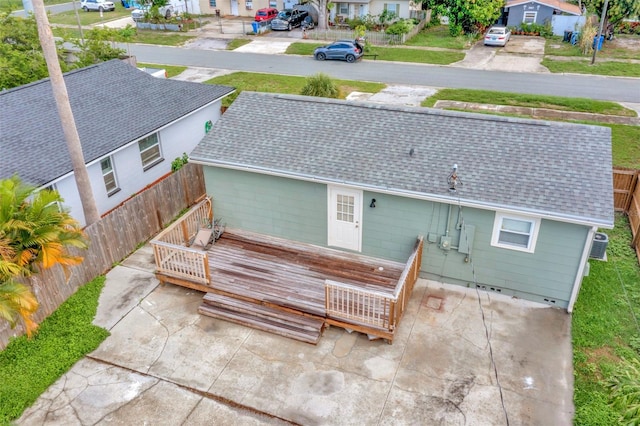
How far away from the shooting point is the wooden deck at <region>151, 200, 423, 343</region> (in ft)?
34.8

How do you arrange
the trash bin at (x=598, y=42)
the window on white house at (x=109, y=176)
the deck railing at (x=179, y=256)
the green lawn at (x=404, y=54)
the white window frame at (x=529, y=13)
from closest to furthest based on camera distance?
the deck railing at (x=179, y=256) → the window on white house at (x=109, y=176) → the trash bin at (x=598, y=42) → the green lawn at (x=404, y=54) → the white window frame at (x=529, y=13)

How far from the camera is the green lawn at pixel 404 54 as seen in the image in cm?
Result: 3306

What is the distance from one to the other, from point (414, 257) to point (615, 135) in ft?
46.7

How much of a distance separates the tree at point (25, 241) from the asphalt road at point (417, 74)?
22.1 m

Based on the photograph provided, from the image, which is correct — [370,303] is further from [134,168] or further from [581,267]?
[134,168]

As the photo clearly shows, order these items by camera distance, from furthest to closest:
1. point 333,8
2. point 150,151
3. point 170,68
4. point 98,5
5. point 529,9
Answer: point 98,5 → point 333,8 → point 529,9 → point 170,68 → point 150,151

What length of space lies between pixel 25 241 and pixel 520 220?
10425 mm

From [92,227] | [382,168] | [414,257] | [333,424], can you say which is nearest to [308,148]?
[382,168]

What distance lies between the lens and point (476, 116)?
12711mm

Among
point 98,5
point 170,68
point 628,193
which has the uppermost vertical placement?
point 98,5

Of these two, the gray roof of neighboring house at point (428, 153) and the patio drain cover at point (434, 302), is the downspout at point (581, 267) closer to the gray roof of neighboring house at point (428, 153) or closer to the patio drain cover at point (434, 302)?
the gray roof of neighboring house at point (428, 153)

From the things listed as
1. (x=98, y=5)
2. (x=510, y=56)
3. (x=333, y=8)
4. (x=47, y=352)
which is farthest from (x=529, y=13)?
(x=98, y=5)

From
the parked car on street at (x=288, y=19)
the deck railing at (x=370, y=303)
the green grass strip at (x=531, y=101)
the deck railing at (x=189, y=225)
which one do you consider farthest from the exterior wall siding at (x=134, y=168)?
the parked car on street at (x=288, y=19)

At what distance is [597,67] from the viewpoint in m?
30.3
